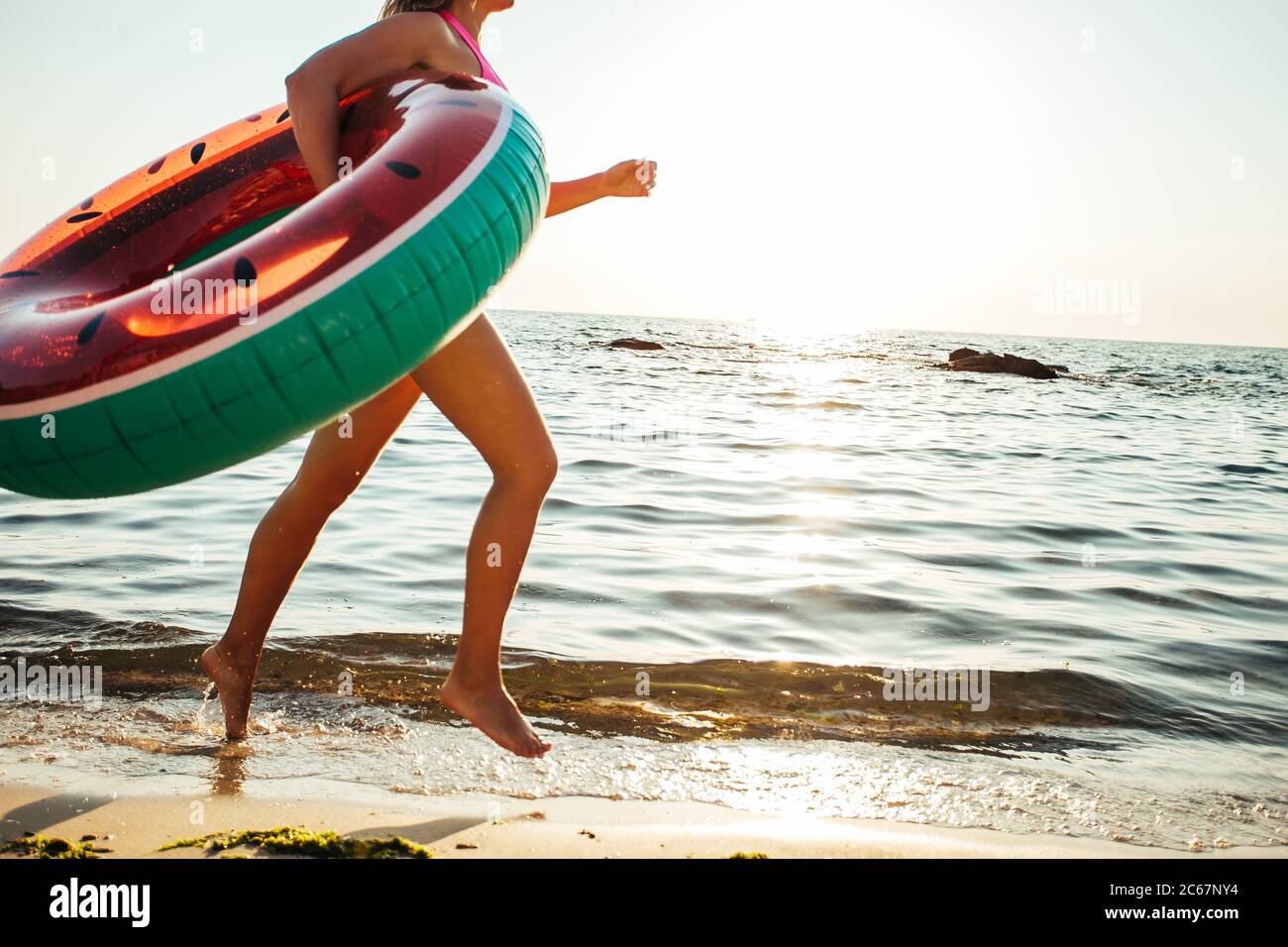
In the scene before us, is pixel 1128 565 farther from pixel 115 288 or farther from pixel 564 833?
pixel 115 288

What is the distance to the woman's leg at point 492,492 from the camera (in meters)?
2.50

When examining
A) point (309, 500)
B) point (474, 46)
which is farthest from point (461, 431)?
point (474, 46)

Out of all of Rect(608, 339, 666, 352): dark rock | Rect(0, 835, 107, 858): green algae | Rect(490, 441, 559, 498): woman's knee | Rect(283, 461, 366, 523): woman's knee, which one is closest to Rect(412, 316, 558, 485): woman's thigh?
Rect(490, 441, 559, 498): woman's knee

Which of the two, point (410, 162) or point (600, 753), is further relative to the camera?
point (600, 753)

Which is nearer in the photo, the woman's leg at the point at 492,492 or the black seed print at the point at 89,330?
the black seed print at the point at 89,330

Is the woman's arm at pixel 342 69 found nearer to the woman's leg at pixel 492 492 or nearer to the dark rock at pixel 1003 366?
the woman's leg at pixel 492 492

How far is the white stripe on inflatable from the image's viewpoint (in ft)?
6.78

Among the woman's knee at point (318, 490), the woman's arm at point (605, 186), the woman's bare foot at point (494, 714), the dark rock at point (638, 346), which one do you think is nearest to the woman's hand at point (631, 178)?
the woman's arm at point (605, 186)

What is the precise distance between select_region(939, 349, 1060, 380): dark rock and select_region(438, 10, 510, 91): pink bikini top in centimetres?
2541

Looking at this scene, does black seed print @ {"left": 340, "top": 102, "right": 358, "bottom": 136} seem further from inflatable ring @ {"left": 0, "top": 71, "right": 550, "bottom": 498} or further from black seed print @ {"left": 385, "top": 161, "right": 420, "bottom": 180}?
black seed print @ {"left": 385, "top": 161, "right": 420, "bottom": 180}

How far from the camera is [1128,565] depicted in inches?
228

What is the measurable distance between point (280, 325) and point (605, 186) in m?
1.14
